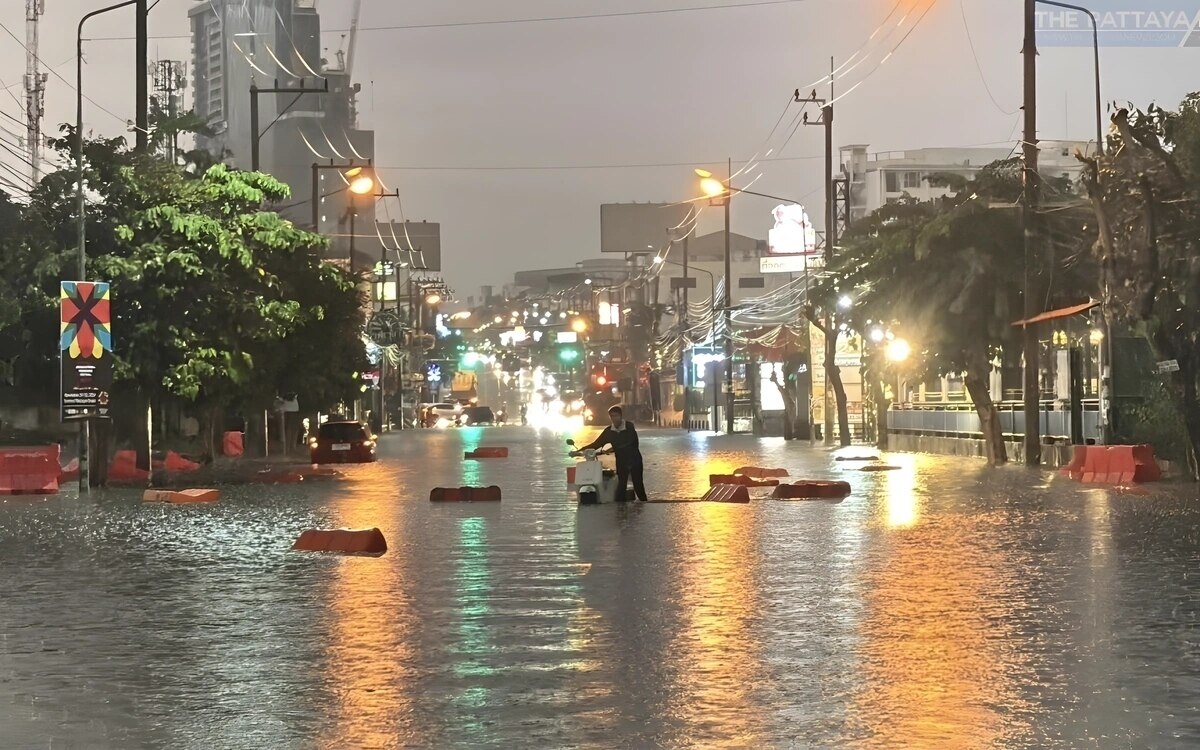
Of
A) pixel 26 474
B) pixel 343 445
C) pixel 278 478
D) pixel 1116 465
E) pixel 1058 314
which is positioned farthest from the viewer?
pixel 343 445

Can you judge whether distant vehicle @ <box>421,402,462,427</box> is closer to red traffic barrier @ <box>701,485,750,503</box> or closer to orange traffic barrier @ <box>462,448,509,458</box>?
orange traffic barrier @ <box>462,448,509,458</box>

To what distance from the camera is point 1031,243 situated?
39.9 metres

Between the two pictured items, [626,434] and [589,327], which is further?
[589,327]

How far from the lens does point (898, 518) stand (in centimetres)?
2372

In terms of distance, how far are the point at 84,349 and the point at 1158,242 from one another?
19.7m

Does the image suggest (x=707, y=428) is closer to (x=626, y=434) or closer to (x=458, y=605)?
(x=626, y=434)

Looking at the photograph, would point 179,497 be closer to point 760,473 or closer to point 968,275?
point 760,473

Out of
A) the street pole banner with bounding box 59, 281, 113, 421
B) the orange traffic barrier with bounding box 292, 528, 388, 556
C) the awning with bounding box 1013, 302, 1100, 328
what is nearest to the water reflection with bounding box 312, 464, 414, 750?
the orange traffic barrier with bounding box 292, 528, 388, 556

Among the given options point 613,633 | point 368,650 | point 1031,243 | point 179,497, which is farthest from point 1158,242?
point 368,650

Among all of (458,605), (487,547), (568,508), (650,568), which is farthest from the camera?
(568,508)

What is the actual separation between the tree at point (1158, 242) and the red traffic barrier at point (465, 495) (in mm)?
12098

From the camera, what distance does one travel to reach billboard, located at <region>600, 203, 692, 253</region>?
581 feet

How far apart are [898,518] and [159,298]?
17907 mm

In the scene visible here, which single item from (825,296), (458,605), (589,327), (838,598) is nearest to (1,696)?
(458,605)
